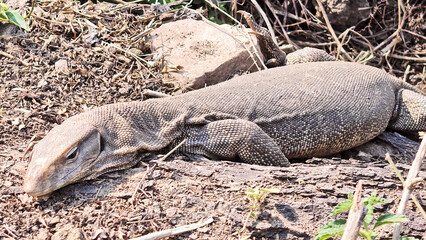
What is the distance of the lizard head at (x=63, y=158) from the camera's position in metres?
3.32

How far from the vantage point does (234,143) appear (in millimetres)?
4188

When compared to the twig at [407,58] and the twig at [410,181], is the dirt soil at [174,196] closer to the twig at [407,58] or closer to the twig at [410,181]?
the twig at [410,181]

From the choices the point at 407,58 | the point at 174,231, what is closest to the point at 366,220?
the point at 174,231

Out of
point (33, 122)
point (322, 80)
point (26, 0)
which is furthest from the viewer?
point (26, 0)

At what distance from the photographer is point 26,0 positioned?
19.3ft

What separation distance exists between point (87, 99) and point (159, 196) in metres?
1.99

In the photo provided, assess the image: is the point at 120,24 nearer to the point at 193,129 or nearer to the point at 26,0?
the point at 26,0

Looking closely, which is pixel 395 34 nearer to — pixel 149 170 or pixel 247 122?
pixel 247 122

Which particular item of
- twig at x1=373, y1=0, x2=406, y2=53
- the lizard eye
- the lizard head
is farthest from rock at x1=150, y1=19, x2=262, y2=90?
twig at x1=373, y1=0, x2=406, y2=53

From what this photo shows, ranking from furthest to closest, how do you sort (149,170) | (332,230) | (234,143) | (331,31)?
(331,31), (234,143), (149,170), (332,230)

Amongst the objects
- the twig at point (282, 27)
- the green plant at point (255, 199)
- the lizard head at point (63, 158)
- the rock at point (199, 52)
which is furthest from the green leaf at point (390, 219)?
the twig at point (282, 27)

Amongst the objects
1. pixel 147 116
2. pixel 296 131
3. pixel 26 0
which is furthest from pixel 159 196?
pixel 26 0

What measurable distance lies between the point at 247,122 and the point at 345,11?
10.5 ft

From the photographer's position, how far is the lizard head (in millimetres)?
3322
